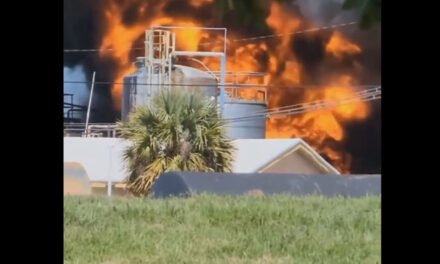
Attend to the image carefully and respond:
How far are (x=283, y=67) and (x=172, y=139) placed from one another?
605 mm

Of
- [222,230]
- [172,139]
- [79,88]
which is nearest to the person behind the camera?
[79,88]

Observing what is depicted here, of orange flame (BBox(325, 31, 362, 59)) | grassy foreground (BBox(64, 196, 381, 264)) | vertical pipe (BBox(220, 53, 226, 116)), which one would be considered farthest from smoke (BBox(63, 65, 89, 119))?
orange flame (BBox(325, 31, 362, 59))

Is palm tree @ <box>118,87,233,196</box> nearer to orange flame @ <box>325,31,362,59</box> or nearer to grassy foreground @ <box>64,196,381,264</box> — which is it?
grassy foreground @ <box>64,196,381,264</box>

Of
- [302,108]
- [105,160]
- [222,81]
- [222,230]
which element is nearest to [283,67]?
[302,108]

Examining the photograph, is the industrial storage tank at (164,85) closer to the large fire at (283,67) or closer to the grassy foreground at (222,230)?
the large fire at (283,67)

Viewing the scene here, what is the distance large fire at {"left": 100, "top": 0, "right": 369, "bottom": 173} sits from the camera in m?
2.87

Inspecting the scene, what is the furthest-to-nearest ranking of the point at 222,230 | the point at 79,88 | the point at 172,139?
the point at 172,139, the point at 222,230, the point at 79,88

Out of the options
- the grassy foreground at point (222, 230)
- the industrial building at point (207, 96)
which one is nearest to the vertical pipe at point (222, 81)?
the industrial building at point (207, 96)

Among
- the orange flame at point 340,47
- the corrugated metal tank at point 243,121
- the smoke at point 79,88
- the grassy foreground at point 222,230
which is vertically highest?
the orange flame at point 340,47

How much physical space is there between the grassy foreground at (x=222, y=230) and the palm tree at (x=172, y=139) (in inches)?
5.6

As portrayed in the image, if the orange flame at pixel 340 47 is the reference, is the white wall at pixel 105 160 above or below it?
below

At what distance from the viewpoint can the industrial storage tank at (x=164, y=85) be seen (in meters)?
2.86

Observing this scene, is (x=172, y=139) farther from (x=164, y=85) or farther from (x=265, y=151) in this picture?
(x=265, y=151)

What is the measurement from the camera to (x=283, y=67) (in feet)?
9.73
